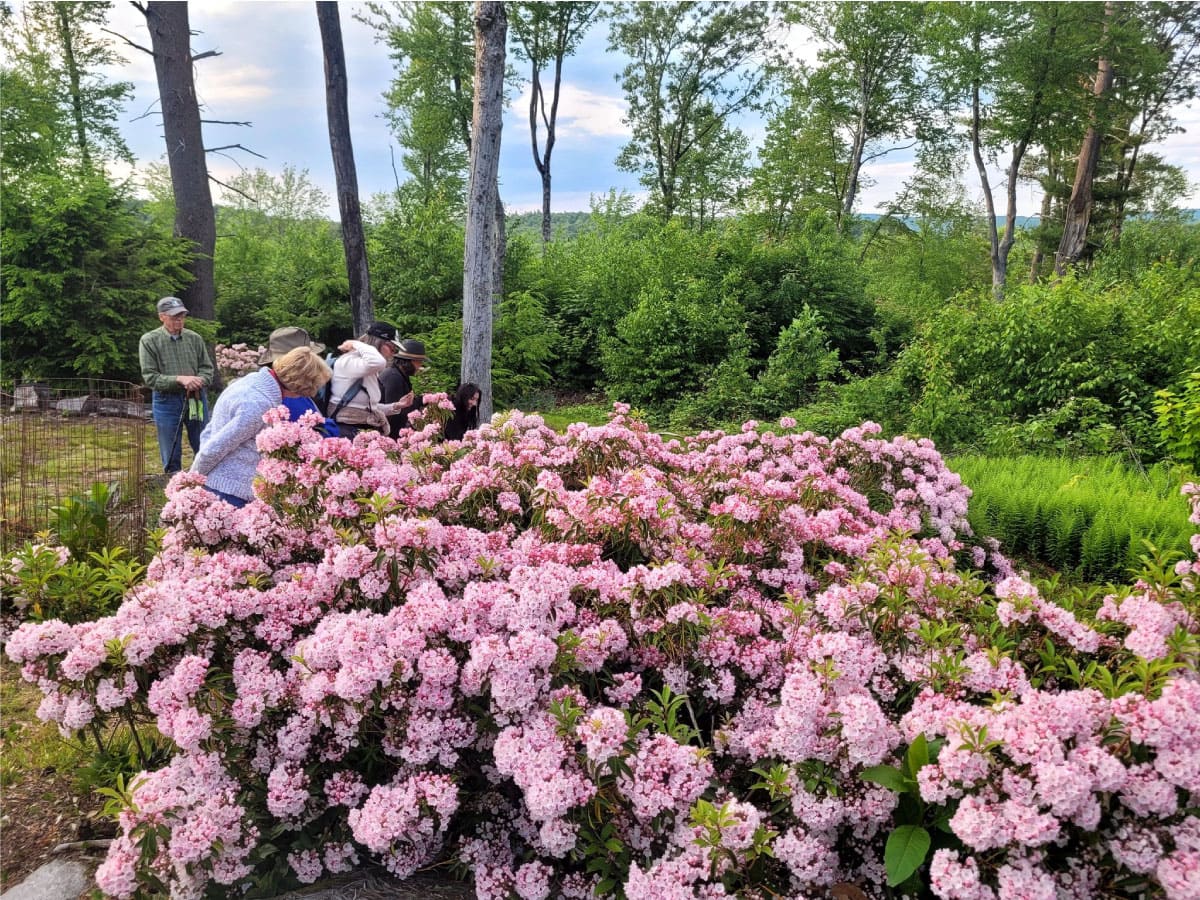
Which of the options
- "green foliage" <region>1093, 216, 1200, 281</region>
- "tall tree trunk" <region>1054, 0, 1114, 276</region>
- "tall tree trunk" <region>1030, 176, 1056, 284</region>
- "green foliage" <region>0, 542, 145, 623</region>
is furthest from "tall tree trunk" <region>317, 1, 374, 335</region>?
"tall tree trunk" <region>1030, 176, 1056, 284</region>

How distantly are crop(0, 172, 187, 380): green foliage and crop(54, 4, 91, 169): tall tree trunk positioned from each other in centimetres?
877

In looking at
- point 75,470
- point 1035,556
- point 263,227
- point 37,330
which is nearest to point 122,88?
point 37,330

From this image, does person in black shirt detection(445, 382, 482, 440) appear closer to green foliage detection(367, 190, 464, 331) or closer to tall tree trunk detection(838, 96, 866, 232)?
green foliage detection(367, 190, 464, 331)

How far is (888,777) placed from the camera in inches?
64.9

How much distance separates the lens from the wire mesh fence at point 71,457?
4586mm

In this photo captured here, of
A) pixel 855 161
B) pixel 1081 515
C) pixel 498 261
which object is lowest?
pixel 1081 515

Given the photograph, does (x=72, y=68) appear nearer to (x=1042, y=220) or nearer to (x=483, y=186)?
(x=483, y=186)

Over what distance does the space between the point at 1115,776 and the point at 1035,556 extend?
4.15 metres

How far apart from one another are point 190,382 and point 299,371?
2772 millimetres

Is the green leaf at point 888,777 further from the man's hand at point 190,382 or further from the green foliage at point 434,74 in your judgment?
the green foliage at point 434,74

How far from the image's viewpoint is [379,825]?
1757 millimetres

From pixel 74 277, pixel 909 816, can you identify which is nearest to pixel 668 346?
pixel 74 277

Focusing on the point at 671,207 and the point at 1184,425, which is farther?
the point at 671,207

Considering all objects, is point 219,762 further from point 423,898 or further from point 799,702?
point 799,702
